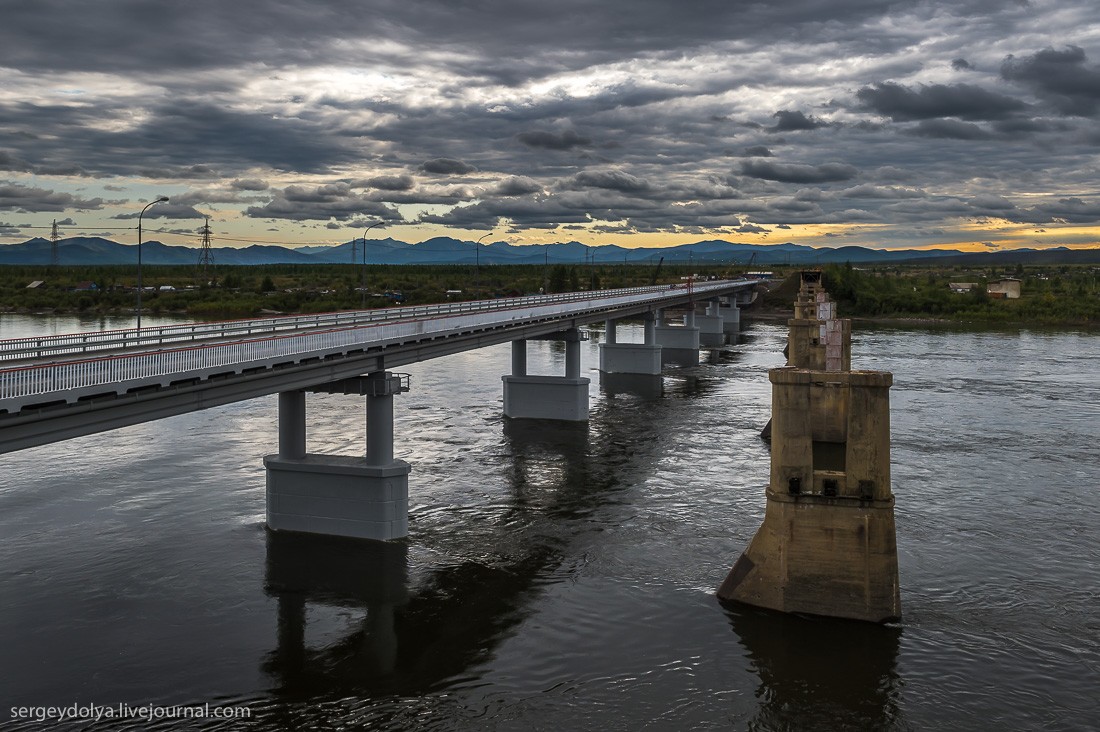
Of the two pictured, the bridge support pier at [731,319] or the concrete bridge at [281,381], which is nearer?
the concrete bridge at [281,381]

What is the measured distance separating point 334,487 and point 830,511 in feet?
49.9

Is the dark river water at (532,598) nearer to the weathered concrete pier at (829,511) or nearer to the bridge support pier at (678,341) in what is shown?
the weathered concrete pier at (829,511)

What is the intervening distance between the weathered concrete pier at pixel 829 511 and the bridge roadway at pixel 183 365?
13.5 meters

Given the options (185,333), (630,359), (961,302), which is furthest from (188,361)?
(961,302)

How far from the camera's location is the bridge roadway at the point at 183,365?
62.8 ft

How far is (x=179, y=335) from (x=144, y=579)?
8.06 m

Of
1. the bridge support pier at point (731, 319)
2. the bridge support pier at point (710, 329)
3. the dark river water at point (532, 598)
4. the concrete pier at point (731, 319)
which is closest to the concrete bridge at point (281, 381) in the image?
the dark river water at point (532, 598)

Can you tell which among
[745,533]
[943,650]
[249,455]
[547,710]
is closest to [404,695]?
[547,710]

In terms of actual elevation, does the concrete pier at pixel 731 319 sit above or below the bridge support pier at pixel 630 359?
above

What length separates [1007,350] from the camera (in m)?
100

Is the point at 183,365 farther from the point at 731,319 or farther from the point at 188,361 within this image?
the point at 731,319

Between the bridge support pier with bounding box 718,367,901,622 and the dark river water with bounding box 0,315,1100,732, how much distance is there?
711mm

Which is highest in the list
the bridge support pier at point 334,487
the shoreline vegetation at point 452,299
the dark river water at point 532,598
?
the shoreline vegetation at point 452,299

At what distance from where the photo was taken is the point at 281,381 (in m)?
27.5
